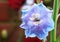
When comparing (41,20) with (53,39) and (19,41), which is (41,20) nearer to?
(53,39)

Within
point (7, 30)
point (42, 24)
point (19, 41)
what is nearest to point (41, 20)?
point (42, 24)

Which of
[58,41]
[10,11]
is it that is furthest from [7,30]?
[58,41]

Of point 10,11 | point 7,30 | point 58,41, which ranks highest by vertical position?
point 58,41

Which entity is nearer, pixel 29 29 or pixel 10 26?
pixel 29 29

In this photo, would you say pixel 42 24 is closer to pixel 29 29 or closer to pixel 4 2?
pixel 29 29

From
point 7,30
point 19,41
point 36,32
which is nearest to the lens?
point 36,32

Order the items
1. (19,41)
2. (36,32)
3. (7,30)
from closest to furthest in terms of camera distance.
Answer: (36,32) → (19,41) → (7,30)

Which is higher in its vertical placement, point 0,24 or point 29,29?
point 29,29
